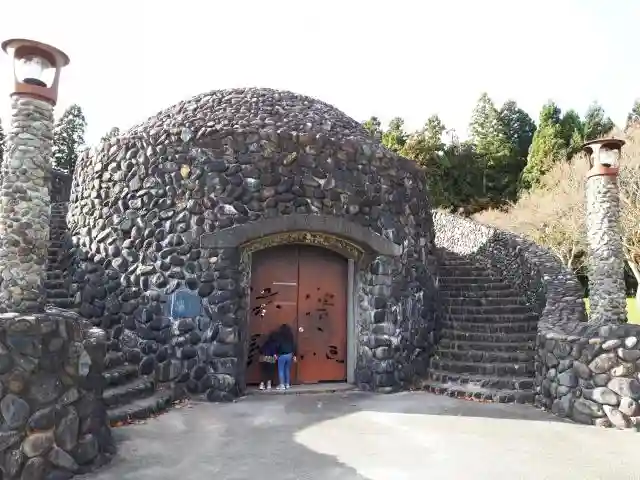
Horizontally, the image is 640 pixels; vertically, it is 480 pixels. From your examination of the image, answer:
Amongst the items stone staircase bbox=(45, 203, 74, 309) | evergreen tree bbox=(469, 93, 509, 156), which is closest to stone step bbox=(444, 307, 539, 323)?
stone staircase bbox=(45, 203, 74, 309)

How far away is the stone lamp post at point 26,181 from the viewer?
14.7 feet

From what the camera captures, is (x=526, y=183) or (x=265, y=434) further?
(x=526, y=183)

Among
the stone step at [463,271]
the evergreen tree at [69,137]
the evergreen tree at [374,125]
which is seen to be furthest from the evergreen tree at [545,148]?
the evergreen tree at [69,137]

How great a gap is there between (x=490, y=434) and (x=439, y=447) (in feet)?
2.81

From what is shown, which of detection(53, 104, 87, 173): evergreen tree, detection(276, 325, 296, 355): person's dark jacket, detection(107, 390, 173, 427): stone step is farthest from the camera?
detection(53, 104, 87, 173): evergreen tree

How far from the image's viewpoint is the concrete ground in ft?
14.8

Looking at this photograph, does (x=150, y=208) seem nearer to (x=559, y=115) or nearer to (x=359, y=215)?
(x=359, y=215)

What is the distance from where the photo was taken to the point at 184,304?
25.0 ft

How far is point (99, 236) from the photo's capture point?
815cm

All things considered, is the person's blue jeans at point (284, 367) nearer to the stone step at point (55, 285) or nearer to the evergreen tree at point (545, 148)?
the stone step at point (55, 285)

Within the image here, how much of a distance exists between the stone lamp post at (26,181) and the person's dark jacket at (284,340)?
3.94 metres

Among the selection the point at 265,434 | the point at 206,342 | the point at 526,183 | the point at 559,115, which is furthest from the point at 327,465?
the point at 559,115

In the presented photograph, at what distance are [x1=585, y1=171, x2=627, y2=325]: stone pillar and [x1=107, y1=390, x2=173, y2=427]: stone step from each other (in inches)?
236

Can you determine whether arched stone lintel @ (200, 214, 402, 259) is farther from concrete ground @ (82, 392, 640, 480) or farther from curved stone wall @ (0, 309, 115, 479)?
curved stone wall @ (0, 309, 115, 479)
